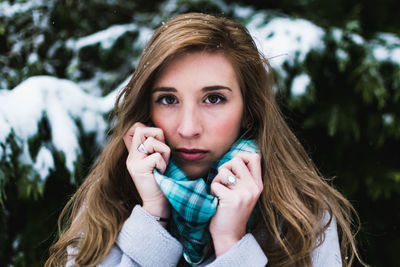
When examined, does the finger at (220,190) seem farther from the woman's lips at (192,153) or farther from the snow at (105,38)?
the snow at (105,38)

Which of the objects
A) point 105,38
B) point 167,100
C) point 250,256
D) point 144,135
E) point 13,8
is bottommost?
point 250,256

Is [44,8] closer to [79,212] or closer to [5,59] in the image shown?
[5,59]

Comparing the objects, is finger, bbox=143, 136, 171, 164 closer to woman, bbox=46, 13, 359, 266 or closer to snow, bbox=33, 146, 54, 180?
woman, bbox=46, 13, 359, 266

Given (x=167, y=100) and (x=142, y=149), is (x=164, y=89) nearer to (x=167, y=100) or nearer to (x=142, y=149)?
(x=167, y=100)

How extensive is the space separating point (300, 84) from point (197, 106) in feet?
3.19

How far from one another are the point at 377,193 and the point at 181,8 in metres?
2.01

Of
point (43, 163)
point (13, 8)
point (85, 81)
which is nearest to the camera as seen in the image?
point (43, 163)

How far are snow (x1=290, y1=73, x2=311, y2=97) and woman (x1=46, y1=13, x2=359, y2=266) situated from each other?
46 cm

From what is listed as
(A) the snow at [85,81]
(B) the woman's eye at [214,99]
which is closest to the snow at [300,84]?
(A) the snow at [85,81]

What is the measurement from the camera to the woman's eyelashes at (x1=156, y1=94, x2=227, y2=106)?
1806mm

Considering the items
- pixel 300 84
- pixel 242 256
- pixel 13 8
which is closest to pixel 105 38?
pixel 13 8

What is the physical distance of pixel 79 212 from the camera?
203 cm

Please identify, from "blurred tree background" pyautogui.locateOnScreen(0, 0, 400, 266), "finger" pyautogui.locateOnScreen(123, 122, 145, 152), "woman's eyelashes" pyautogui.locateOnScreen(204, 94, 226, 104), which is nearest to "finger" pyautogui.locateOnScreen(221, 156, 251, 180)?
"woman's eyelashes" pyautogui.locateOnScreen(204, 94, 226, 104)

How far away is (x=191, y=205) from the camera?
162cm
